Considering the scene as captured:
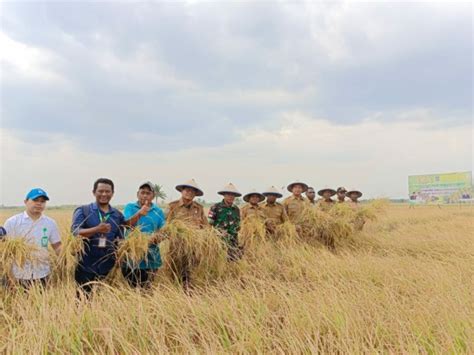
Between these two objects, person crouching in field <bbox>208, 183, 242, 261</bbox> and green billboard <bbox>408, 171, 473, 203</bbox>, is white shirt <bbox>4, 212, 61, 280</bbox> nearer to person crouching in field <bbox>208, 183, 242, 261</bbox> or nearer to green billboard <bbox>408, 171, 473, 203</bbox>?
person crouching in field <bbox>208, 183, 242, 261</bbox>

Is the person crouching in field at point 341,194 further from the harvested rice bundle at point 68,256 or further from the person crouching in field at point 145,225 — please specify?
the harvested rice bundle at point 68,256

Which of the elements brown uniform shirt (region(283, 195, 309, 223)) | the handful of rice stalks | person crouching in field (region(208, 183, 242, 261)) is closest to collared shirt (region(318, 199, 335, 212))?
brown uniform shirt (region(283, 195, 309, 223))

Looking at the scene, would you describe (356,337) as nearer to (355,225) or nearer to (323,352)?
(323,352)

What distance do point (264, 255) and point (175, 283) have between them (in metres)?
1.68

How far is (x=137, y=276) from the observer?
3275 mm

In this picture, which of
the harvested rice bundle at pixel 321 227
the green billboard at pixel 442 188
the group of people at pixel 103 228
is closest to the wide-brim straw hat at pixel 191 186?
the group of people at pixel 103 228

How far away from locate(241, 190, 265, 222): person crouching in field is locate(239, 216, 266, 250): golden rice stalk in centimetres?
7

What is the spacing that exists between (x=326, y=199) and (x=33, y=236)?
5.99 metres

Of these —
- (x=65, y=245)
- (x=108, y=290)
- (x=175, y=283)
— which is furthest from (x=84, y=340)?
(x=175, y=283)

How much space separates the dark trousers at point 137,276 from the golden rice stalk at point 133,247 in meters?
0.15

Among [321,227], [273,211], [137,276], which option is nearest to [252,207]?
[273,211]

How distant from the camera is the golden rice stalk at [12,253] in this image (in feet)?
8.76

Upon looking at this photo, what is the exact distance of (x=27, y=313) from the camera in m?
Result: 2.50

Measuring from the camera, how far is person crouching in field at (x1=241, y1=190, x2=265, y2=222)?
5.17 metres
